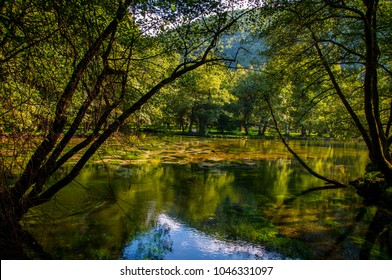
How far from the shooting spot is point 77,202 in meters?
12.7

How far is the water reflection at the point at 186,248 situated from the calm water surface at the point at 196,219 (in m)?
0.03

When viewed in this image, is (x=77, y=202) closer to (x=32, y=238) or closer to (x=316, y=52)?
(x=32, y=238)

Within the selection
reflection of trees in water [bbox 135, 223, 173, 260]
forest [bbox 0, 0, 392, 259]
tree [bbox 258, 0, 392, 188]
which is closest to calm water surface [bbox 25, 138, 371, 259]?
reflection of trees in water [bbox 135, 223, 173, 260]

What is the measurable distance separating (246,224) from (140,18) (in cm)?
743

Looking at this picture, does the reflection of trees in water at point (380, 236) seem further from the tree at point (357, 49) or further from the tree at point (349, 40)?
the tree at point (349, 40)

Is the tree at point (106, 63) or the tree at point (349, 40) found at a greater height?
the tree at point (349, 40)

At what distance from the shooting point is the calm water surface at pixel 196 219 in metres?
8.71

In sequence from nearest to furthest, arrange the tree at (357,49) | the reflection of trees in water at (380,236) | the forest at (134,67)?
the forest at (134,67) → the reflection of trees in water at (380,236) → the tree at (357,49)

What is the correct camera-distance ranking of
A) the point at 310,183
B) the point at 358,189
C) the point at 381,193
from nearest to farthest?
the point at 381,193
the point at 358,189
the point at 310,183

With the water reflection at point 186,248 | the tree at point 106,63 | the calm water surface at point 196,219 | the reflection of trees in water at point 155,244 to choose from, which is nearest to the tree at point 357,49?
the calm water surface at point 196,219

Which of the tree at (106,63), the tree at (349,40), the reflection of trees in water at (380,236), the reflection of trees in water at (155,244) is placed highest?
the tree at (349,40)

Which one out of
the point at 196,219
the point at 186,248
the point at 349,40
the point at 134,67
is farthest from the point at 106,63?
the point at 349,40

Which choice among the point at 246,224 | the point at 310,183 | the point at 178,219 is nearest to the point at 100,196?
the point at 178,219

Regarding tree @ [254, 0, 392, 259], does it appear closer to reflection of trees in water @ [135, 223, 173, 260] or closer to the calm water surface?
the calm water surface
